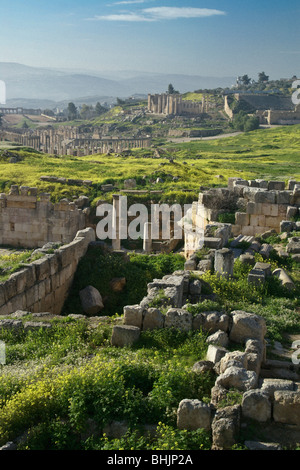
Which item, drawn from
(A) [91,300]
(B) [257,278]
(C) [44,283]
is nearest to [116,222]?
(A) [91,300]

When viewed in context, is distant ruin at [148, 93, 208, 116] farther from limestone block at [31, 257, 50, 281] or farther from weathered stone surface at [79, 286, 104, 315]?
limestone block at [31, 257, 50, 281]

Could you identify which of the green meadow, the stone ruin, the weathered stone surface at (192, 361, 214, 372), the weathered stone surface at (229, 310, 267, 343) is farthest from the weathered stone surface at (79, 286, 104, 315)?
the green meadow

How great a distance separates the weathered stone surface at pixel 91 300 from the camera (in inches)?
579

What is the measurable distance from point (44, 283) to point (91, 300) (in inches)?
53.6

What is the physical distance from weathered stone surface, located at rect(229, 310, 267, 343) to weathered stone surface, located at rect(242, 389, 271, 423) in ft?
7.60

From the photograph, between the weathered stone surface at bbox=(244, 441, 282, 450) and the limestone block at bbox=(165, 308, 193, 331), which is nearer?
the weathered stone surface at bbox=(244, 441, 282, 450)

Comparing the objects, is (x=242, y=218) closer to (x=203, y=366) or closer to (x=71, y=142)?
(x=203, y=366)

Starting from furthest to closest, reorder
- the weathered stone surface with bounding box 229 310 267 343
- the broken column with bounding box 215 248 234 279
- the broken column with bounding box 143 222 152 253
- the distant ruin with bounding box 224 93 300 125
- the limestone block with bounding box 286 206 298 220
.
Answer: the distant ruin with bounding box 224 93 300 125 < the broken column with bounding box 143 222 152 253 < the limestone block with bounding box 286 206 298 220 < the broken column with bounding box 215 248 234 279 < the weathered stone surface with bounding box 229 310 267 343

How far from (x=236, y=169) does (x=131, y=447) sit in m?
37.6

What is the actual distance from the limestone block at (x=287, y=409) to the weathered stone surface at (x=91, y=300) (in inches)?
316

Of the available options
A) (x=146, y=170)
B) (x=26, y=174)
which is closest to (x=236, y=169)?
(x=146, y=170)

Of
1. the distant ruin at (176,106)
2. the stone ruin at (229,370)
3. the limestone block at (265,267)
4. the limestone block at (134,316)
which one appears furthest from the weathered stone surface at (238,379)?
the distant ruin at (176,106)

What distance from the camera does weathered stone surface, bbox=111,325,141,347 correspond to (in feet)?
31.7

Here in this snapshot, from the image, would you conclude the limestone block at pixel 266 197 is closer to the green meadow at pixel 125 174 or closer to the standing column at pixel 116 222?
the standing column at pixel 116 222
